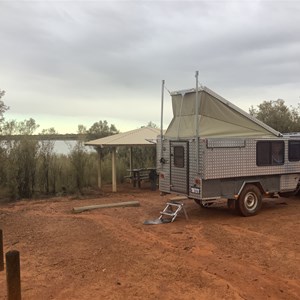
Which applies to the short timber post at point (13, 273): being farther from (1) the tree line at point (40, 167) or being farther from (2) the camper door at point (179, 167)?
(1) the tree line at point (40, 167)

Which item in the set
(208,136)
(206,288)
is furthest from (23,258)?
(208,136)

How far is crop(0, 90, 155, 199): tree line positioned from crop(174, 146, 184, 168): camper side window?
6.53 m

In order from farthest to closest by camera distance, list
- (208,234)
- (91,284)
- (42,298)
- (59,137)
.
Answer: (59,137)
(208,234)
(91,284)
(42,298)

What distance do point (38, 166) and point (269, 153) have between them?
30.4 ft

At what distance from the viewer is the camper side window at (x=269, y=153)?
35.5ft

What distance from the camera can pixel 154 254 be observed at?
23.4ft

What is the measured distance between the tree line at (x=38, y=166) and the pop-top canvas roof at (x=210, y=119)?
6.31 meters

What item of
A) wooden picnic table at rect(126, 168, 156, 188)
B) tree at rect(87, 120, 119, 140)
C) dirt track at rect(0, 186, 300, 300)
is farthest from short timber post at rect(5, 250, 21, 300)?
tree at rect(87, 120, 119, 140)

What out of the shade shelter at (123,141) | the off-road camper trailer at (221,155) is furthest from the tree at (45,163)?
the off-road camper trailer at (221,155)

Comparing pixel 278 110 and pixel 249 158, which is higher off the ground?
pixel 278 110

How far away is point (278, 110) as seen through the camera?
2606cm

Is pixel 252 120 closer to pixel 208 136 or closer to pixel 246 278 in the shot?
pixel 208 136

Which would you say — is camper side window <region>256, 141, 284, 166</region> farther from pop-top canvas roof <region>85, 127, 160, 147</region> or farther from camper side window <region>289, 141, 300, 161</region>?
pop-top canvas roof <region>85, 127, 160, 147</region>

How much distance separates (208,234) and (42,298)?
4343 millimetres
